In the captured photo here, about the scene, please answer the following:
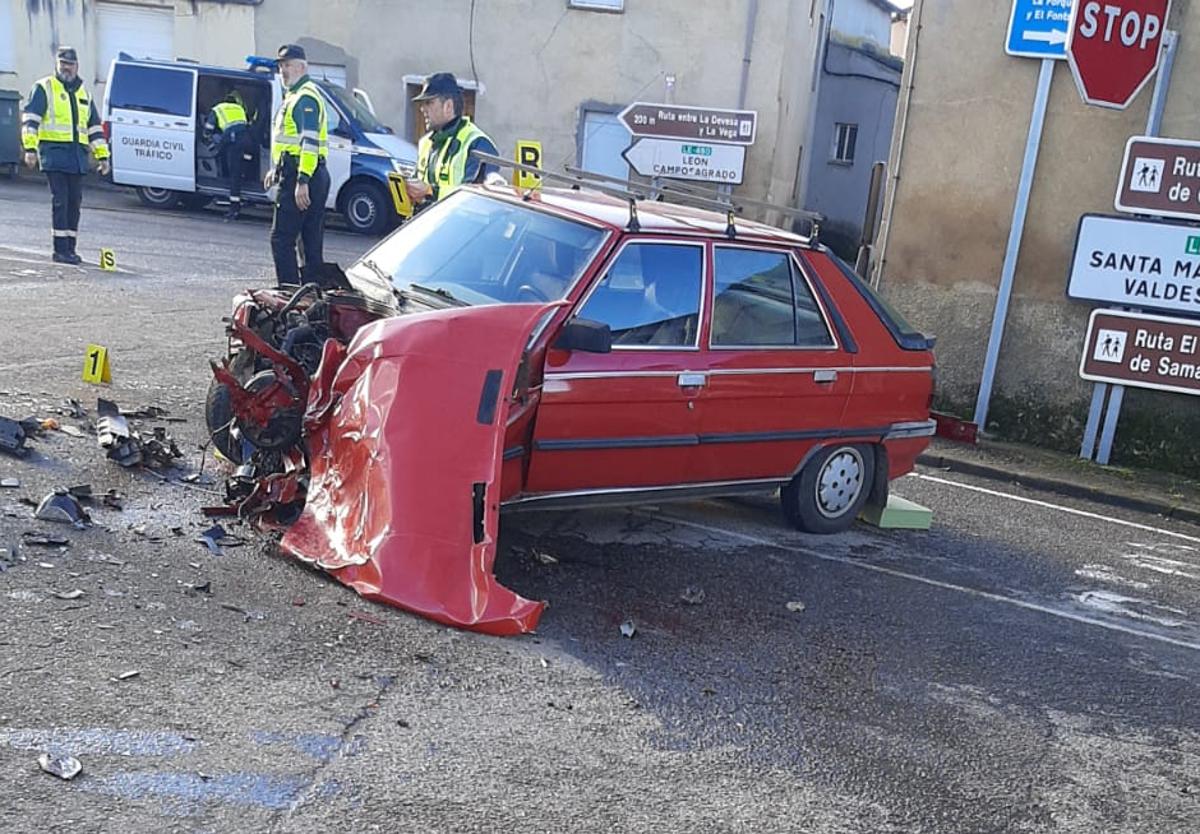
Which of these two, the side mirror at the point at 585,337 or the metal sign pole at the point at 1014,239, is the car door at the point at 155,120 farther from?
the side mirror at the point at 585,337

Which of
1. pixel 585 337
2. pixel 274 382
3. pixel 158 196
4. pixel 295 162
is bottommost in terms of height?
pixel 158 196

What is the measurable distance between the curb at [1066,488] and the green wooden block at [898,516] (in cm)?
192

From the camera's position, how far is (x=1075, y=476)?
893cm

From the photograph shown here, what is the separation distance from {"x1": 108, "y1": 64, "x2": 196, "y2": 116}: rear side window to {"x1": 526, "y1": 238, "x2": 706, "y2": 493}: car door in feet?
48.9

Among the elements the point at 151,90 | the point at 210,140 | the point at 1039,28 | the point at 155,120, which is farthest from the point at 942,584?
the point at 151,90

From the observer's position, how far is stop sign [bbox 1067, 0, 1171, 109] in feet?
27.4

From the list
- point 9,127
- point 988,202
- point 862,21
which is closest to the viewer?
point 988,202

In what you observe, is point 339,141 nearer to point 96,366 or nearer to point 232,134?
point 232,134

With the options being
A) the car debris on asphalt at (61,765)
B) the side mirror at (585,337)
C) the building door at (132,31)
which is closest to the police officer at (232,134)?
the building door at (132,31)

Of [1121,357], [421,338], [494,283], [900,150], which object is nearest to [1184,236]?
[1121,357]

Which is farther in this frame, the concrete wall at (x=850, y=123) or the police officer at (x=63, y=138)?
the concrete wall at (x=850, y=123)

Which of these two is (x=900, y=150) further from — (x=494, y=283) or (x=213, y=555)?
(x=213, y=555)

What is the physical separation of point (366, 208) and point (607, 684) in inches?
595

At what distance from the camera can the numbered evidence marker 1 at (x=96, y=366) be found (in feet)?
24.6
